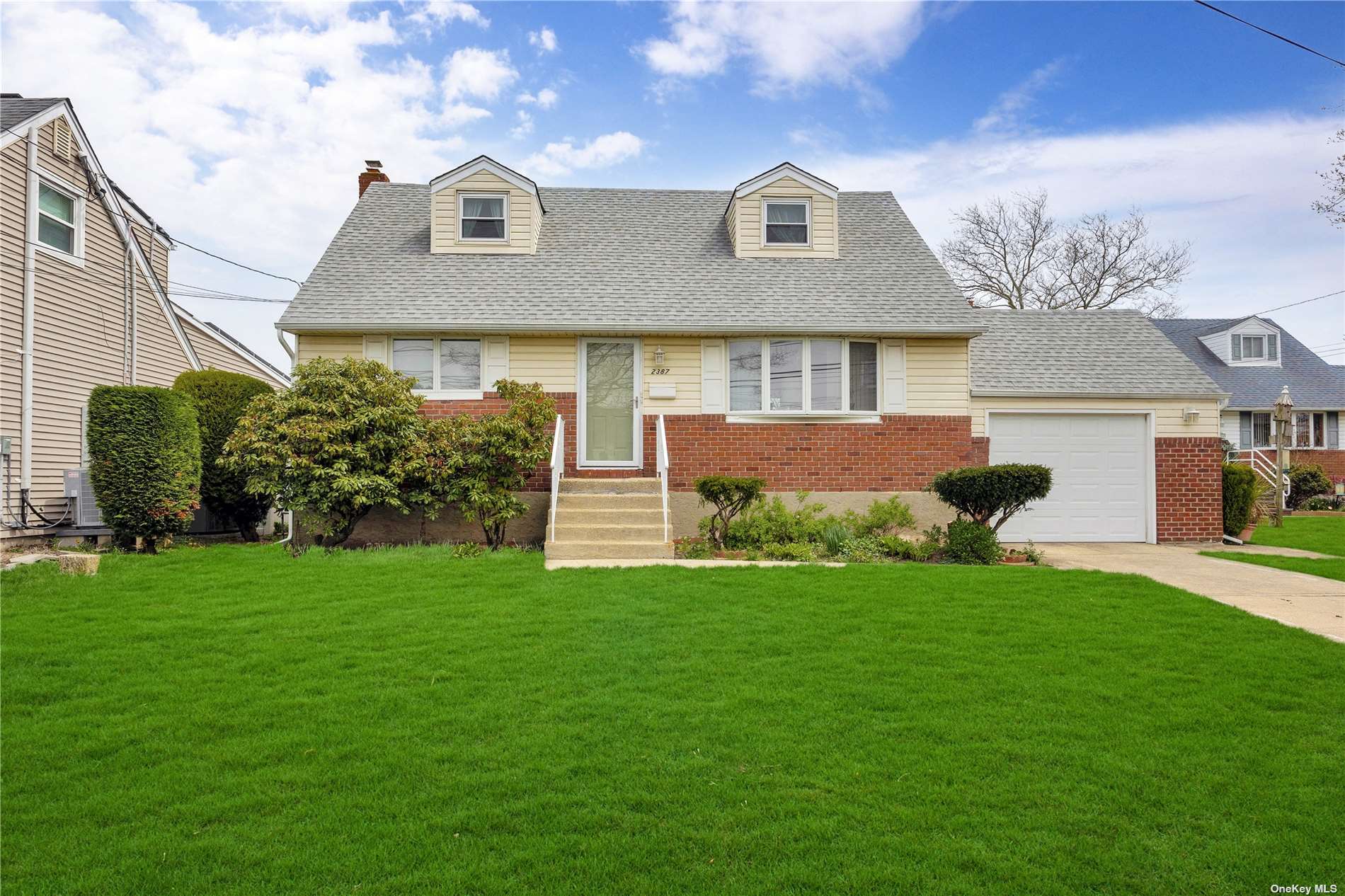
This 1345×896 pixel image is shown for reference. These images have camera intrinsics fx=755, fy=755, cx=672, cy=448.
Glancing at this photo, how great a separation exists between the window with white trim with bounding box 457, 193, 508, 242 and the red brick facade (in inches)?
479

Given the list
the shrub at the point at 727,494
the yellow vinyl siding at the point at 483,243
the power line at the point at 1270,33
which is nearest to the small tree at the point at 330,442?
the yellow vinyl siding at the point at 483,243

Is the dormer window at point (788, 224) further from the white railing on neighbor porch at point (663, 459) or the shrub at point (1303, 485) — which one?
the shrub at point (1303, 485)

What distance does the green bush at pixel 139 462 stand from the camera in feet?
32.1

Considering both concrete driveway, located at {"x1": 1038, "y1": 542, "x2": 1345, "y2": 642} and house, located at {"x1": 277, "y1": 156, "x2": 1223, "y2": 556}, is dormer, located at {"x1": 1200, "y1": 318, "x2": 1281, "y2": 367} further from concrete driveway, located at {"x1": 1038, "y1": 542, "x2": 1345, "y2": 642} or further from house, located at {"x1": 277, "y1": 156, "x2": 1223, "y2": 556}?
concrete driveway, located at {"x1": 1038, "y1": 542, "x2": 1345, "y2": 642}

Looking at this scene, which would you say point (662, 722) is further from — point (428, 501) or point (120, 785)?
point (428, 501)

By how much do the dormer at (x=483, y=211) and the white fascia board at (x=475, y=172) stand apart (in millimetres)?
11

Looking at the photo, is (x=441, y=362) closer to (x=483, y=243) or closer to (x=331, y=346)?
(x=331, y=346)

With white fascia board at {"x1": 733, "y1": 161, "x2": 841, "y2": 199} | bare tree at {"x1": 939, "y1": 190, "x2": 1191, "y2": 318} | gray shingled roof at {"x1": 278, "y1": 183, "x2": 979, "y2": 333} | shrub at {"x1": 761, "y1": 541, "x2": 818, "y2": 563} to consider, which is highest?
bare tree at {"x1": 939, "y1": 190, "x2": 1191, "y2": 318}

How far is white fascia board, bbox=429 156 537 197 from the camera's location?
43.3 feet

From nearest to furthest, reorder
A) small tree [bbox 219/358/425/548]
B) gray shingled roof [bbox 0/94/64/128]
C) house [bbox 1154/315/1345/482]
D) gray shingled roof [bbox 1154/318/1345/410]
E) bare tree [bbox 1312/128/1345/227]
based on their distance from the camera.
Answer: small tree [bbox 219/358/425/548]
gray shingled roof [bbox 0/94/64/128]
bare tree [bbox 1312/128/1345/227]
house [bbox 1154/315/1345/482]
gray shingled roof [bbox 1154/318/1345/410]

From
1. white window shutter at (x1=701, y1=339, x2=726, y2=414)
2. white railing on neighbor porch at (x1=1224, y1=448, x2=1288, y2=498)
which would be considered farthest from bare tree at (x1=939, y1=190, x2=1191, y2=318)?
white window shutter at (x1=701, y1=339, x2=726, y2=414)

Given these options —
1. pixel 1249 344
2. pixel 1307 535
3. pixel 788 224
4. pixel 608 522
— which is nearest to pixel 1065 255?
pixel 1249 344

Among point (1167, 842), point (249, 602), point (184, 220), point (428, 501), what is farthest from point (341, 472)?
point (184, 220)

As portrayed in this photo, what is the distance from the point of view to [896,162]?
19375mm
